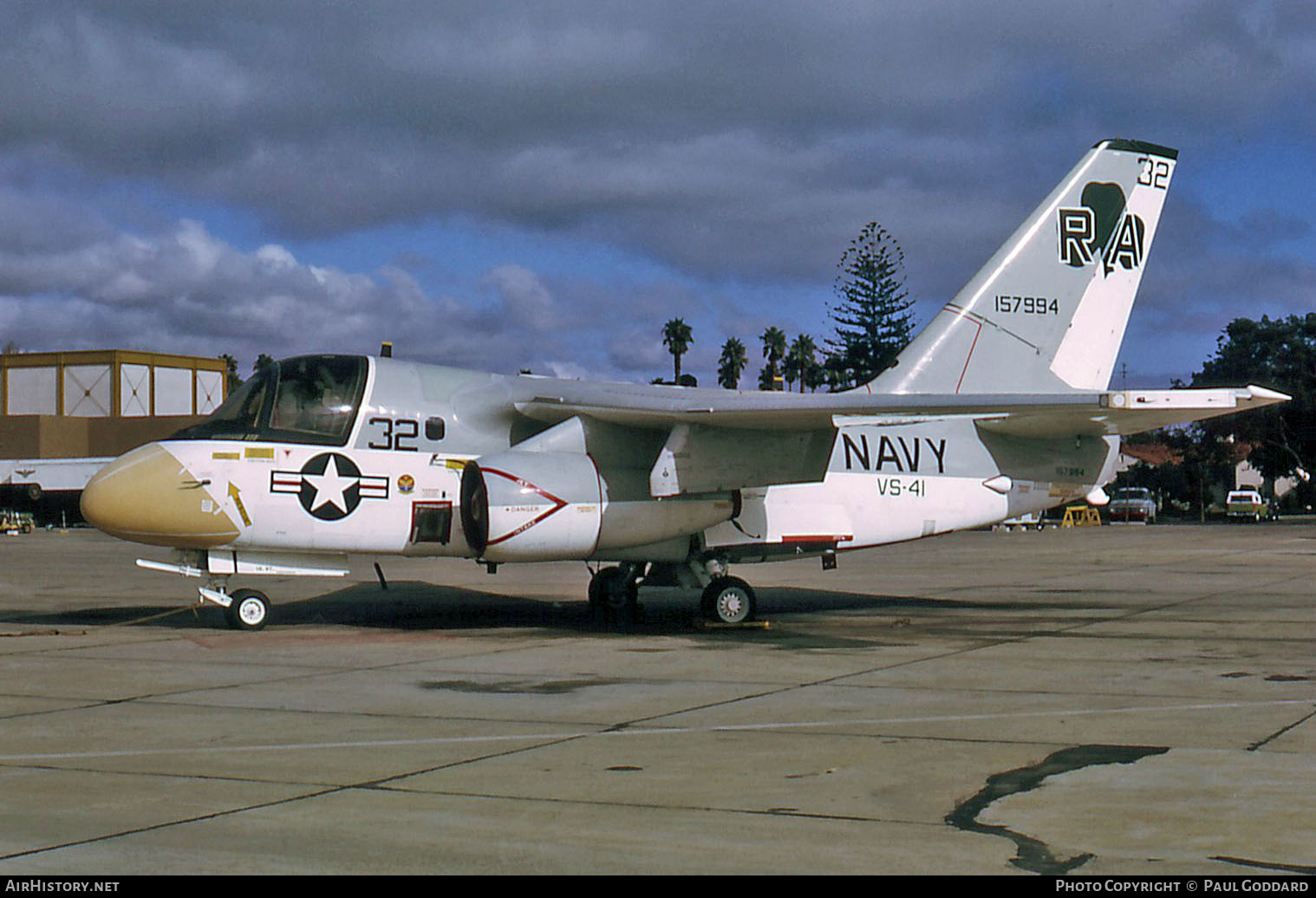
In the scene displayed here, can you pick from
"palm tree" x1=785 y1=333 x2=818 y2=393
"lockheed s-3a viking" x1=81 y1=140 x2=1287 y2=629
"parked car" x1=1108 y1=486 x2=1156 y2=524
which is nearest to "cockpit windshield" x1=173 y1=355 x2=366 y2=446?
"lockheed s-3a viking" x1=81 y1=140 x2=1287 y2=629

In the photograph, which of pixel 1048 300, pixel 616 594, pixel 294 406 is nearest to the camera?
pixel 294 406

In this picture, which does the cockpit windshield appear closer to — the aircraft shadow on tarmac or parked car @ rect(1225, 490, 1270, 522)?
the aircraft shadow on tarmac

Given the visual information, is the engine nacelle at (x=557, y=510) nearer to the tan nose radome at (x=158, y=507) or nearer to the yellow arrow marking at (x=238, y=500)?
the yellow arrow marking at (x=238, y=500)

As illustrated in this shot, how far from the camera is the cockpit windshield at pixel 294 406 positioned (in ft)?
50.3

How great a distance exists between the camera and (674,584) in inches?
698

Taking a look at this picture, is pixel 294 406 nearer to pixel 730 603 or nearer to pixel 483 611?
pixel 483 611

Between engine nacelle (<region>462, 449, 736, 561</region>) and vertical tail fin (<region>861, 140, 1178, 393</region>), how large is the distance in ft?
14.2

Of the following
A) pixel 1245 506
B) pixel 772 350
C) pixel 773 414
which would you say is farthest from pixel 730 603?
pixel 772 350

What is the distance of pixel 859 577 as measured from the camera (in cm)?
2694

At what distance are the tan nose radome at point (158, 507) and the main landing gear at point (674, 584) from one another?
547 cm

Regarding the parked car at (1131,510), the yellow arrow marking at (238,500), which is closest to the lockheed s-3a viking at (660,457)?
the yellow arrow marking at (238,500)

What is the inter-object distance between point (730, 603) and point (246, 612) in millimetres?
5873

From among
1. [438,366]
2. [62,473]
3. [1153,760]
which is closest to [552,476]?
[438,366]

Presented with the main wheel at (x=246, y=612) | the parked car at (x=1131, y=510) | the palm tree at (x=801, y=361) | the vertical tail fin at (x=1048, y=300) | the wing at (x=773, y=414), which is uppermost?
the palm tree at (x=801, y=361)
